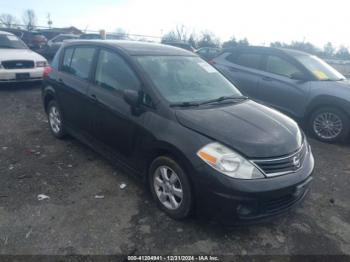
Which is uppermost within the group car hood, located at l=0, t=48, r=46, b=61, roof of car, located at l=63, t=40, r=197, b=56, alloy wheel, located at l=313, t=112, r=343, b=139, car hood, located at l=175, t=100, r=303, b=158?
roof of car, located at l=63, t=40, r=197, b=56

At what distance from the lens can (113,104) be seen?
3.68 meters

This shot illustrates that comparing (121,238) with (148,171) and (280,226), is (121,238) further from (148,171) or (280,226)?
(280,226)

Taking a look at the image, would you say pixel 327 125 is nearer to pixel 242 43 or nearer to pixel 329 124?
pixel 329 124

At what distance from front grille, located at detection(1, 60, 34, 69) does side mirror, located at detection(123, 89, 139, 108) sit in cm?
636

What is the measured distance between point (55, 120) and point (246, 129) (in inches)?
143

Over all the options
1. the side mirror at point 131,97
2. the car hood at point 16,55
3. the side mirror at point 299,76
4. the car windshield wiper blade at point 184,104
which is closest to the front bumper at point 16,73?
the car hood at point 16,55

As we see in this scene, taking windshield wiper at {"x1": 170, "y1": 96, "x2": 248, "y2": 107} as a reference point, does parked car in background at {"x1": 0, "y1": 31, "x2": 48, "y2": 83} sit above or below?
below

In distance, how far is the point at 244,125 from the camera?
10.0 feet

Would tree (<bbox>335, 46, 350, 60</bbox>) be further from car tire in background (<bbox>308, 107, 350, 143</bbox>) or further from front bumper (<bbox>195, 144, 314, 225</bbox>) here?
front bumper (<bbox>195, 144, 314, 225</bbox>)

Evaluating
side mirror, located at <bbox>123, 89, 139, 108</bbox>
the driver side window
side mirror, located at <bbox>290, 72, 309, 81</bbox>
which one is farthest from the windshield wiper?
the driver side window

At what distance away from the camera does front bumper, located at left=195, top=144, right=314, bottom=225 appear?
262 cm

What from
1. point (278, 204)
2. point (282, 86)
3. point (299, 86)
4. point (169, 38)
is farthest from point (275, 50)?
point (169, 38)

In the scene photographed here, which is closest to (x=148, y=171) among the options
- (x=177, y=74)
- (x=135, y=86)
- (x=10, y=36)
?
(x=135, y=86)

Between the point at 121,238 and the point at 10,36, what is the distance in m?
9.19
